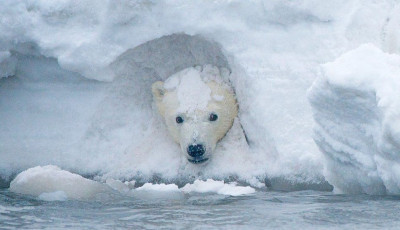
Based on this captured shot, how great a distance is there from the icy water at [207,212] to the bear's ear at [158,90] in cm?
136

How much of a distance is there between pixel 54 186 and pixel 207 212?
1597 mm

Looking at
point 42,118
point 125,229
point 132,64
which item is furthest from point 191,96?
point 125,229

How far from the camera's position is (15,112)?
8156 millimetres

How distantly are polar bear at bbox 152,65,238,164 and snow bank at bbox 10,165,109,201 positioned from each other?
1000 mm

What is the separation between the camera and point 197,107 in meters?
7.73

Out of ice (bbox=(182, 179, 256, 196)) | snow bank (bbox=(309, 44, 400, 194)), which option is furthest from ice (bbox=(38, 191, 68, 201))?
snow bank (bbox=(309, 44, 400, 194))

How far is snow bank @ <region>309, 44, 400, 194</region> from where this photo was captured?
18.8ft

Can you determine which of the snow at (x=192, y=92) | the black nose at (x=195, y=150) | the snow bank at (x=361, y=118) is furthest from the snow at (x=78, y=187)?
the snow bank at (x=361, y=118)

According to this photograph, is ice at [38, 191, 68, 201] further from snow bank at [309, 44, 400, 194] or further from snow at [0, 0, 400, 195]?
snow bank at [309, 44, 400, 194]

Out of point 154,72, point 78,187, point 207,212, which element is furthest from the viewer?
point 154,72

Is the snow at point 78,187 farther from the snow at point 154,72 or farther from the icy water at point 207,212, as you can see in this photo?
the snow at point 154,72

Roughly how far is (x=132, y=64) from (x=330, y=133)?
7.93 ft

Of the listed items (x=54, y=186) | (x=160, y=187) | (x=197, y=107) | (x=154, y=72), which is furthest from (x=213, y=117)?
(x=54, y=186)

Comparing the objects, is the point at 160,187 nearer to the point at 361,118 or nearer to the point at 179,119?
the point at 179,119
